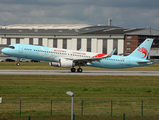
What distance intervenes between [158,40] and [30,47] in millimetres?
106362

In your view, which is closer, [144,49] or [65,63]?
[65,63]

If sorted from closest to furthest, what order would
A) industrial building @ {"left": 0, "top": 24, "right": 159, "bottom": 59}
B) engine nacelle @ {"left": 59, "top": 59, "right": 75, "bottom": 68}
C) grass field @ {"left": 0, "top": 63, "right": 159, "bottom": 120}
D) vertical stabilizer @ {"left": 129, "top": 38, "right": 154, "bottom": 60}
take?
grass field @ {"left": 0, "top": 63, "right": 159, "bottom": 120}, engine nacelle @ {"left": 59, "top": 59, "right": 75, "bottom": 68}, vertical stabilizer @ {"left": 129, "top": 38, "right": 154, "bottom": 60}, industrial building @ {"left": 0, "top": 24, "right": 159, "bottom": 59}

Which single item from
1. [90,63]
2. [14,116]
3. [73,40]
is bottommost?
[14,116]

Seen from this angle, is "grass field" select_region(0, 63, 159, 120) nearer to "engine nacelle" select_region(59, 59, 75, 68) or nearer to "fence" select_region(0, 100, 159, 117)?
"fence" select_region(0, 100, 159, 117)

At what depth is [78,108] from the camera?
21266 mm

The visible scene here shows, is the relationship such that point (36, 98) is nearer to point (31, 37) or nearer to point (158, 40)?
point (31, 37)

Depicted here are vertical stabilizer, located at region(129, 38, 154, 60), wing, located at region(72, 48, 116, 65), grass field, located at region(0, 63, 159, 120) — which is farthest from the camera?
vertical stabilizer, located at region(129, 38, 154, 60)

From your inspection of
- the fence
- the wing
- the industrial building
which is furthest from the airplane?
the industrial building

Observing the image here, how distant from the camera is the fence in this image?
64.8ft

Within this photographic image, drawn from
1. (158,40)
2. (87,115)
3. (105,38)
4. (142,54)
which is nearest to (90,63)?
(142,54)

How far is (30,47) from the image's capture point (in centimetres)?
5266

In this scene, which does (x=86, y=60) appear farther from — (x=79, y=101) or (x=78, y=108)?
(x=78, y=108)

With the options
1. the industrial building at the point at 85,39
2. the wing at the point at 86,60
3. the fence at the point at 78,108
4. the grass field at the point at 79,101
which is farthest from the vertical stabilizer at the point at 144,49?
the industrial building at the point at 85,39

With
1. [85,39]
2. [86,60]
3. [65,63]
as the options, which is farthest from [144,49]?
[85,39]
